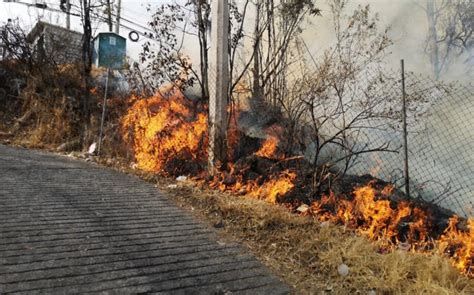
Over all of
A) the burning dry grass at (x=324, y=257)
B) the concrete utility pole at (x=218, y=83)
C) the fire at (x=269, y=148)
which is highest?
the concrete utility pole at (x=218, y=83)

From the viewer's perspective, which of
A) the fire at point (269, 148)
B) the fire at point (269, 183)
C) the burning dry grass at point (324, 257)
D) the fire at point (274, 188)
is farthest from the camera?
the fire at point (269, 148)

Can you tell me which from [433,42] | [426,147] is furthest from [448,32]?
[426,147]

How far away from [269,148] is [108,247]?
3751 millimetres

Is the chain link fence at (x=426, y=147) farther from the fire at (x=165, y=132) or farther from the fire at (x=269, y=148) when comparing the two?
the fire at (x=165, y=132)

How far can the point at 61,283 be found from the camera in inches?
114

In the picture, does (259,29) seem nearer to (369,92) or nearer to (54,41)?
(369,92)

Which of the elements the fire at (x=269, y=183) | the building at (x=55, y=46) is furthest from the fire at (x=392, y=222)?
the building at (x=55, y=46)

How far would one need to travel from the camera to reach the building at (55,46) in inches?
484

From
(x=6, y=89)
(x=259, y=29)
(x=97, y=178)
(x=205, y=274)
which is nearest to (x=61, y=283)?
(x=205, y=274)

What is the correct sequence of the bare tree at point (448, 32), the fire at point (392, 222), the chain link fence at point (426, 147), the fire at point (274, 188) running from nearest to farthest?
the fire at point (392, 222) < the fire at point (274, 188) < the chain link fence at point (426, 147) < the bare tree at point (448, 32)

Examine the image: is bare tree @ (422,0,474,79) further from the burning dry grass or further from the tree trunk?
the burning dry grass

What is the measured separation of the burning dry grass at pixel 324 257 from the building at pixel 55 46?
9.88 meters

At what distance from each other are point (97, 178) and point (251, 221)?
2.99 metres

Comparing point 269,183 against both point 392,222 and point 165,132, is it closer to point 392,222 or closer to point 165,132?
point 392,222
